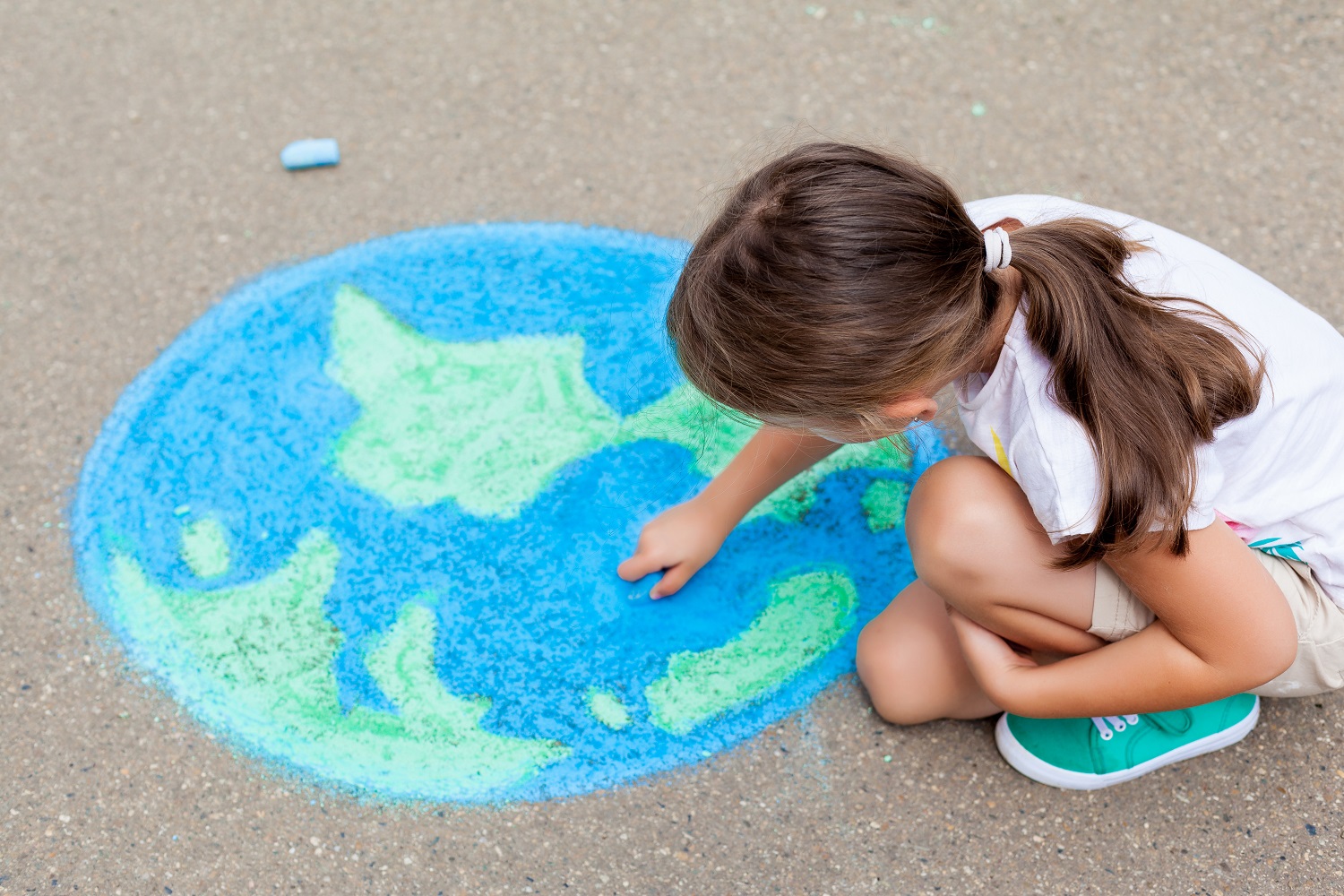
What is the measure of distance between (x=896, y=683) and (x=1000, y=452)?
0.36 metres

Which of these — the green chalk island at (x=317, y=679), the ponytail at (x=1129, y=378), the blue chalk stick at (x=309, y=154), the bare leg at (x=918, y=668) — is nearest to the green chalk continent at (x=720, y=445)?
the bare leg at (x=918, y=668)

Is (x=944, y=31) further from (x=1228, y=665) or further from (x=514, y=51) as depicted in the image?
(x=1228, y=665)

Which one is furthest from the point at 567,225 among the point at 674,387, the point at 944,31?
the point at 944,31

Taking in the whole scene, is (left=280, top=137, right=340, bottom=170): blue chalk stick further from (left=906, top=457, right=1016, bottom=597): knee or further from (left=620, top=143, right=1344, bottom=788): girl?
(left=906, top=457, right=1016, bottom=597): knee

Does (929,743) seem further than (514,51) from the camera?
No

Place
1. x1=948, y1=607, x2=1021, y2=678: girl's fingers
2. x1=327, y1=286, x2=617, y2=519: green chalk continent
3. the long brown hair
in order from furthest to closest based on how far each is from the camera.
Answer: x1=327, y1=286, x2=617, y2=519: green chalk continent
x1=948, y1=607, x2=1021, y2=678: girl's fingers
the long brown hair

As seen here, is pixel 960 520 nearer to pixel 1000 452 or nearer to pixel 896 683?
pixel 1000 452

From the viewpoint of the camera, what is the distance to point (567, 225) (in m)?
1.92

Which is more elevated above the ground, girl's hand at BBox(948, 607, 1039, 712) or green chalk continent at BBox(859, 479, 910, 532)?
girl's hand at BBox(948, 607, 1039, 712)

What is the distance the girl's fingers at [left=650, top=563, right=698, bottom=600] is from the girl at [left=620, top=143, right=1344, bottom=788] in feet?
1.13

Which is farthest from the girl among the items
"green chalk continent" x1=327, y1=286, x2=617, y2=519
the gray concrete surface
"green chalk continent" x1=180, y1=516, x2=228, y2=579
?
"green chalk continent" x1=180, y1=516, x2=228, y2=579

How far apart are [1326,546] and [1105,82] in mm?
1277

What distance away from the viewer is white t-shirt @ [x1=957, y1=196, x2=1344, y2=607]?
1055 millimetres

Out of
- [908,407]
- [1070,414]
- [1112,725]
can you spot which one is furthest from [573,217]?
[1112,725]
